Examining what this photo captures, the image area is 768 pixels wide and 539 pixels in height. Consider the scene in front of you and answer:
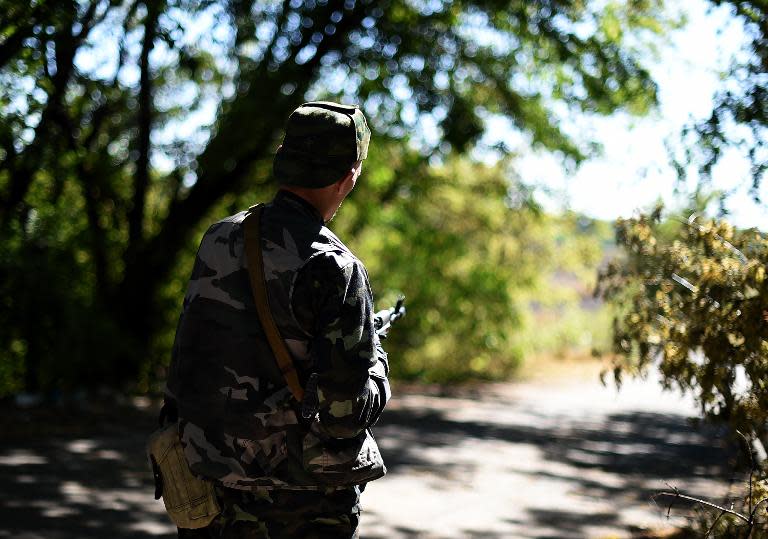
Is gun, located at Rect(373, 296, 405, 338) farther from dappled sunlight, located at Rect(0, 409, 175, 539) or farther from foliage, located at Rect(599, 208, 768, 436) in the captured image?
dappled sunlight, located at Rect(0, 409, 175, 539)

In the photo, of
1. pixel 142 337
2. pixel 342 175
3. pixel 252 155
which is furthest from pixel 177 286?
pixel 342 175

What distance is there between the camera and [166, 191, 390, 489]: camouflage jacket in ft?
7.92

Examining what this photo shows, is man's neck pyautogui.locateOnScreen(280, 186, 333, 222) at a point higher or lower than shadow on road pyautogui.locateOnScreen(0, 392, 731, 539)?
higher

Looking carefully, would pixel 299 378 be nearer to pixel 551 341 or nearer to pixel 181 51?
pixel 181 51

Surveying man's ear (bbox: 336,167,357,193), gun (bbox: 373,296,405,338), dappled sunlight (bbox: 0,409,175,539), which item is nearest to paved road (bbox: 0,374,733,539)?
dappled sunlight (bbox: 0,409,175,539)

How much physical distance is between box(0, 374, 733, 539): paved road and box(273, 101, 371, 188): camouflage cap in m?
3.38

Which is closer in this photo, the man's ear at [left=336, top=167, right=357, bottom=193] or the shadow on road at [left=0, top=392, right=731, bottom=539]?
the man's ear at [left=336, top=167, right=357, bottom=193]

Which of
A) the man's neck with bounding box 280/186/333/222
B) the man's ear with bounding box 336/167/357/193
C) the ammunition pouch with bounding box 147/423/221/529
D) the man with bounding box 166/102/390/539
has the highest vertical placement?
the man's ear with bounding box 336/167/357/193

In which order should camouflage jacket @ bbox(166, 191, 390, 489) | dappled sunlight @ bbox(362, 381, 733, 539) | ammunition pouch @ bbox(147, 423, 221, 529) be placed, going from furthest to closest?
dappled sunlight @ bbox(362, 381, 733, 539) < ammunition pouch @ bbox(147, 423, 221, 529) < camouflage jacket @ bbox(166, 191, 390, 489)

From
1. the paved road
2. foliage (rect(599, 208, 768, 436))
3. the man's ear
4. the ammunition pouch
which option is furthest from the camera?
the paved road

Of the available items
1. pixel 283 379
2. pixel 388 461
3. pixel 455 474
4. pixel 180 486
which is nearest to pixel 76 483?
pixel 388 461

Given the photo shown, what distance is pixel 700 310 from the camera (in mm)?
5012

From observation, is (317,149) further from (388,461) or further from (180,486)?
(388,461)

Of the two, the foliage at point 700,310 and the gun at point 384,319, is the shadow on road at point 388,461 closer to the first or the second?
the foliage at point 700,310
